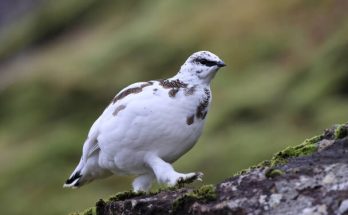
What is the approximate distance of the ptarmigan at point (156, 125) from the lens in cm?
938

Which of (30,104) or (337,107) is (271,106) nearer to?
(337,107)

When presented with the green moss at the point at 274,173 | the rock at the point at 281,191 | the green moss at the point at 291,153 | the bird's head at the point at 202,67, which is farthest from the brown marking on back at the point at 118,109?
the green moss at the point at 274,173

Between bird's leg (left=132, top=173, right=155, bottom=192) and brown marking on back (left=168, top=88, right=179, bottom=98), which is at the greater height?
brown marking on back (left=168, top=88, right=179, bottom=98)

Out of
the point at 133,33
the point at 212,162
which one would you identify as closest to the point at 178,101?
the point at 212,162

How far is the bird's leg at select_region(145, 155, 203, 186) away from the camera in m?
9.05

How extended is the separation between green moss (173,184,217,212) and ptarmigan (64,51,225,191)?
1068 millimetres

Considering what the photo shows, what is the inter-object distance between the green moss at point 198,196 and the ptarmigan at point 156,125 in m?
1.07

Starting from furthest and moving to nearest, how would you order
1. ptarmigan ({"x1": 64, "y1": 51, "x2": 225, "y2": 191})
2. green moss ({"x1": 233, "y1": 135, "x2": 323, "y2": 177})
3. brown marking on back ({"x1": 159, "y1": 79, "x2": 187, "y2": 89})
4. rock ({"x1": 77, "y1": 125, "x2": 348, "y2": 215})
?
brown marking on back ({"x1": 159, "y1": 79, "x2": 187, "y2": 89}), ptarmigan ({"x1": 64, "y1": 51, "x2": 225, "y2": 191}), green moss ({"x1": 233, "y1": 135, "x2": 323, "y2": 177}), rock ({"x1": 77, "y1": 125, "x2": 348, "y2": 215})

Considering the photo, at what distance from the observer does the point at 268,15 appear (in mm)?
44625

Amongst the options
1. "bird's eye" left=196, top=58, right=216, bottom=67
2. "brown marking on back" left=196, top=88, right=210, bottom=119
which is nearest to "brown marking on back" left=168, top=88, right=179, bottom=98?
"brown marking on back" left=196, top=88, right=210, bottom=119

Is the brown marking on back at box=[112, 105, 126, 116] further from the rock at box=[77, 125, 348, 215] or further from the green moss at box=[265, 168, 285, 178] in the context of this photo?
the green moss at box=[265, 168, 285, 178]

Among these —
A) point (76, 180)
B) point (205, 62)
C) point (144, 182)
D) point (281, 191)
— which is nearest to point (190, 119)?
point (205, 62)

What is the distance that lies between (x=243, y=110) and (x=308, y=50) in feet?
23.4

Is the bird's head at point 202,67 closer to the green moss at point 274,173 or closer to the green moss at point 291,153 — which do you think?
the green moss at point 291,153
